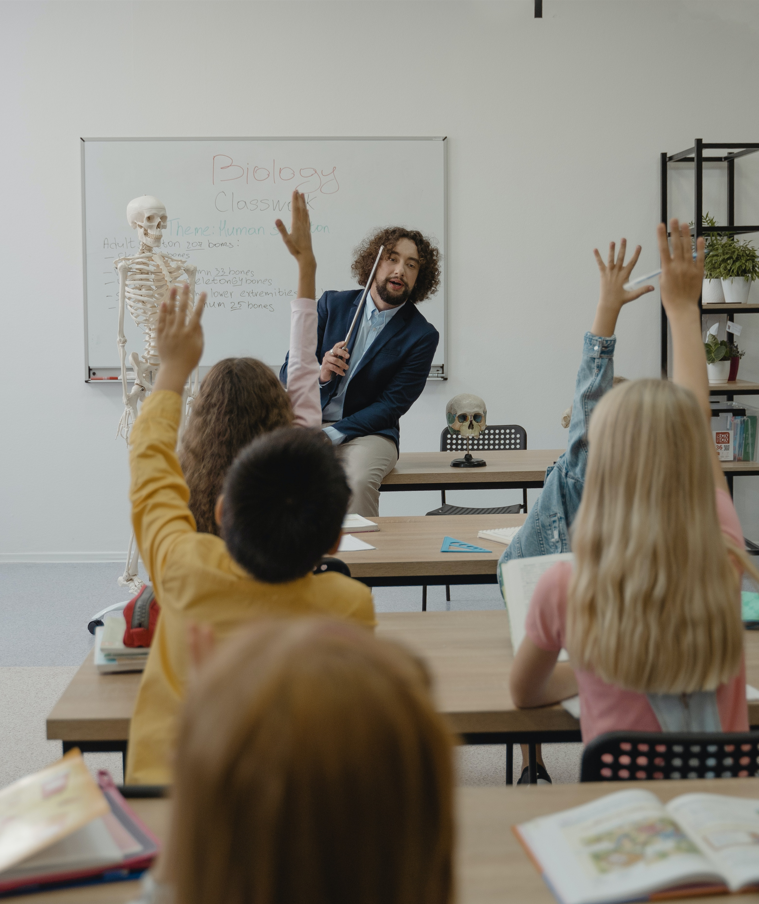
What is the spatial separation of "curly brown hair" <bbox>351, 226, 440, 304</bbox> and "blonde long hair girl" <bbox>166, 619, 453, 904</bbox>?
3.56 meters

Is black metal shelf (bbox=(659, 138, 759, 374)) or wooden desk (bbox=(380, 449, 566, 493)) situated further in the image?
black metal shelf (bbox=(659, 138, 759, 374))

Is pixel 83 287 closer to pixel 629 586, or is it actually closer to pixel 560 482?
pixel 560 482

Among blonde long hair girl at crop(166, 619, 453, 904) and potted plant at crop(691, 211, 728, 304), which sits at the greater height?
potted plant at crop(691, 211, 728, 304)

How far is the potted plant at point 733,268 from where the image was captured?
4.61 metres

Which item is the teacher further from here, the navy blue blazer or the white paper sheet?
the white paper sheet

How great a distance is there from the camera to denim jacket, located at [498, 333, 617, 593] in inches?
66.5

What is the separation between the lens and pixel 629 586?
1.09 meters

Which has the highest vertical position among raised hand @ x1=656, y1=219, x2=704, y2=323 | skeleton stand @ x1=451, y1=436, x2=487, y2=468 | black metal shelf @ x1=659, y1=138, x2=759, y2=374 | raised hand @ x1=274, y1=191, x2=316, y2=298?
black metal shelf @ x1=659, y1=138, x2=759, y2=374

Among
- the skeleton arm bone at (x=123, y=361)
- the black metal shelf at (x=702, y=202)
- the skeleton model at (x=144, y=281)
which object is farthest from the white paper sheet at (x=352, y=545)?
the black metal shelf at (x=702, y=202)

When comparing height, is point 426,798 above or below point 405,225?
below

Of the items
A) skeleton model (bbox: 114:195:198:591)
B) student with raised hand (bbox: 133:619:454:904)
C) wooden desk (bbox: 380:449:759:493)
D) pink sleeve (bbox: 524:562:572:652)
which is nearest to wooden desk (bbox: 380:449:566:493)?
wooden desk (bbox: 380:449:759:493)

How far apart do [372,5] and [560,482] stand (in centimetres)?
382

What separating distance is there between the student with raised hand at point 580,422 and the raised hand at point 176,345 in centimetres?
73

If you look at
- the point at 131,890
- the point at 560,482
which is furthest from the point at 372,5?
the point at 131,890
